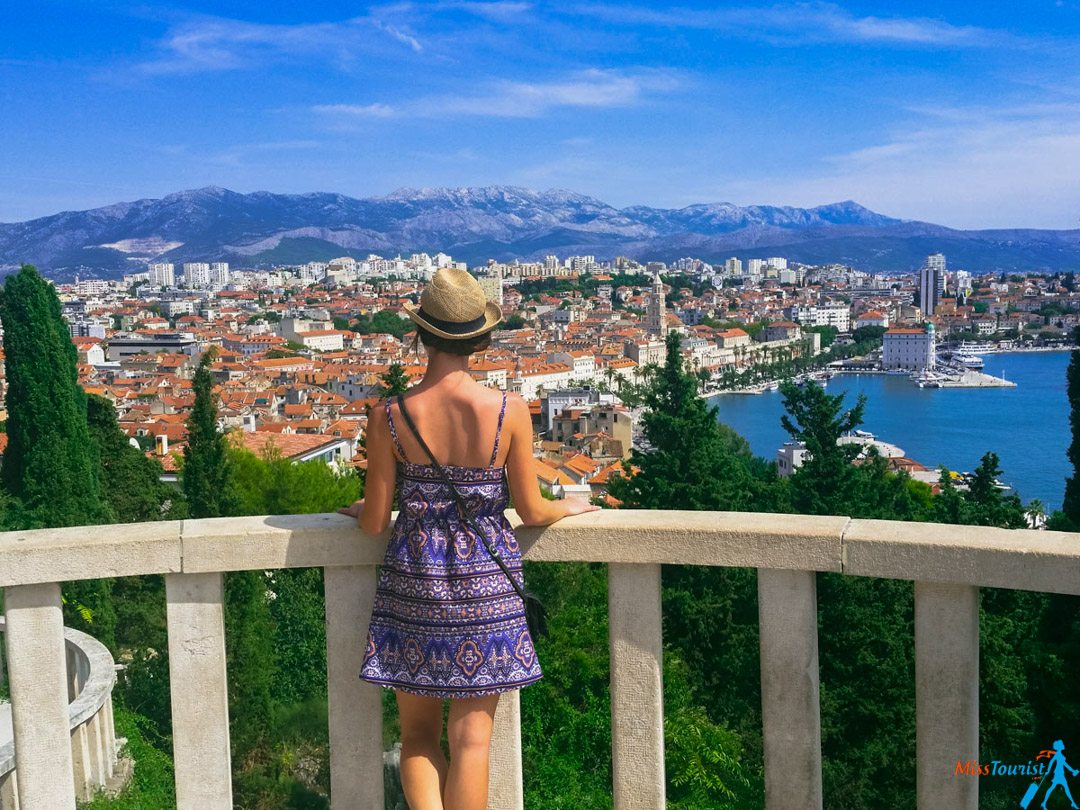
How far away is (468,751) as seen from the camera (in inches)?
49.5

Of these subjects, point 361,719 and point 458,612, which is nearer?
point 458,612

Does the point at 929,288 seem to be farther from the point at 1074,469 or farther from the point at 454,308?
the point at 454,308

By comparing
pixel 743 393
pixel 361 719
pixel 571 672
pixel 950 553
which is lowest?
pixel 743 393

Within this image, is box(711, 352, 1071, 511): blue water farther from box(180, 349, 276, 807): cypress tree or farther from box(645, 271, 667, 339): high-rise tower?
box(180, 349, 276, 807): cypress tree

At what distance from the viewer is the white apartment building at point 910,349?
58750mm

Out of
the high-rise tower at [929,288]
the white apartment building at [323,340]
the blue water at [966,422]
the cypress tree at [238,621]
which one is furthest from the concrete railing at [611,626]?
the high-rise tower at [929,288]

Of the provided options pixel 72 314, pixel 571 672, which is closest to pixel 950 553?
pixel 571 672

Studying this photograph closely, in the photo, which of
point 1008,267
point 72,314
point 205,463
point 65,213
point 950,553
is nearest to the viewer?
point 950,553

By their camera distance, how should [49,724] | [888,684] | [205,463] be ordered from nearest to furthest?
1. [49,724]
2. [888,684]
3. [205,463]

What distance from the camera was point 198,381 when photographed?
11.1 m

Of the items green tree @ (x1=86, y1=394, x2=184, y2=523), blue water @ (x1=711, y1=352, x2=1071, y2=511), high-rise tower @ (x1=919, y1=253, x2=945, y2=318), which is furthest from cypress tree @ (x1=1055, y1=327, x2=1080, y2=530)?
high-rise tower @ (x1=919, y1=253, x2=945, y2=318)

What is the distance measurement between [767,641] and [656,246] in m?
193

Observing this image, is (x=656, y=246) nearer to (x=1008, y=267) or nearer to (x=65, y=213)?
(x=1008, y=267)

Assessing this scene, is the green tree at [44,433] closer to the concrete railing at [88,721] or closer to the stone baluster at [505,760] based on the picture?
the concrete railing at [88,721]
